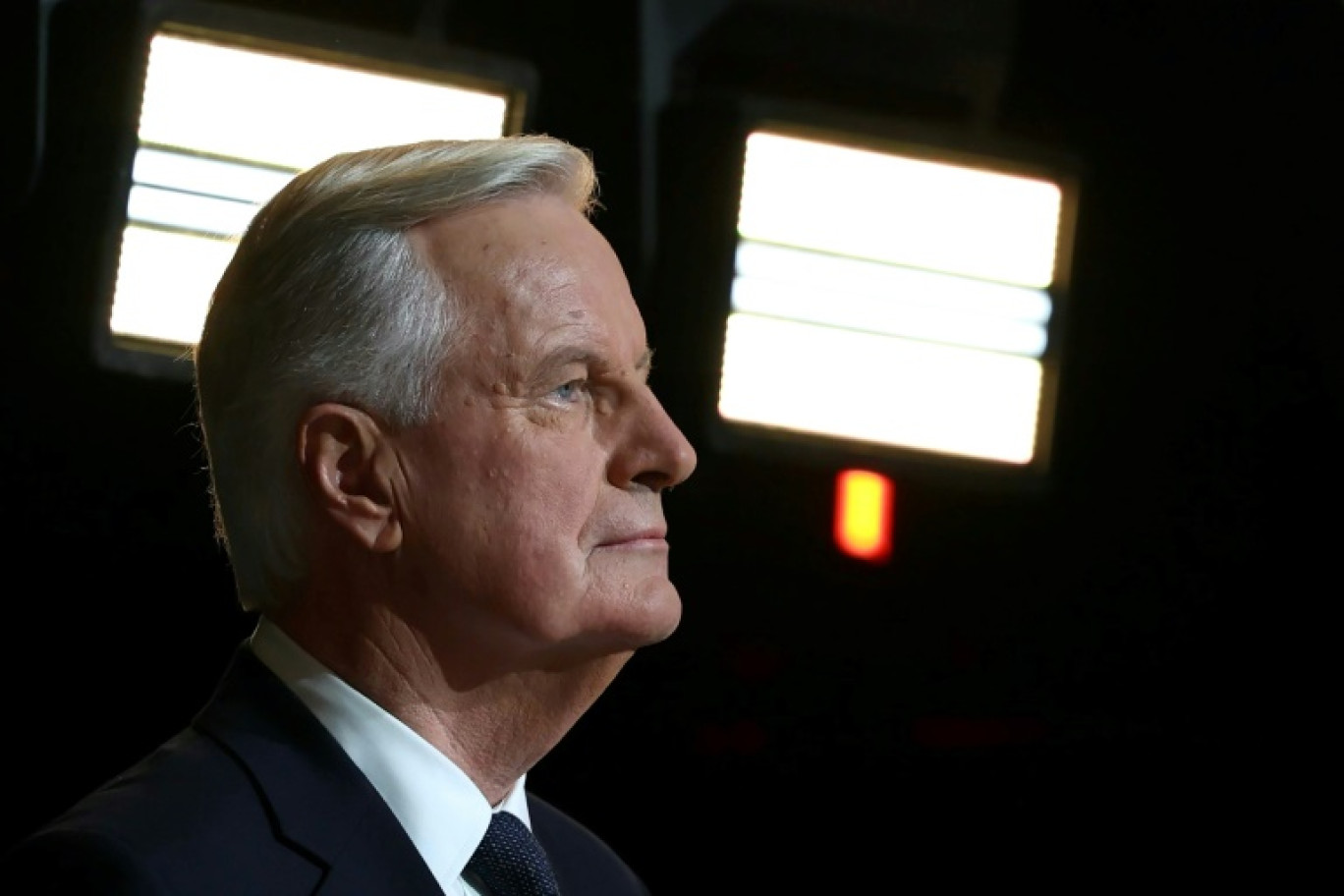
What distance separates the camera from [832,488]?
2.05 meters

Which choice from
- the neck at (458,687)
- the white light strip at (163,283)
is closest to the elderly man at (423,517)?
the neck at (458,687)

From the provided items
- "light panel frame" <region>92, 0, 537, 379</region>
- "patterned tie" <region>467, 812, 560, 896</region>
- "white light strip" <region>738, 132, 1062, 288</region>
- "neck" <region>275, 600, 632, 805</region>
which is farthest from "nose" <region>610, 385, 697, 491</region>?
"white light strip" <region>738, 132, 1062, 288</region>

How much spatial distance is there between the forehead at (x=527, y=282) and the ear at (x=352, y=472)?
0.33 ft

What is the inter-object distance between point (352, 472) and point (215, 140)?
766 mm

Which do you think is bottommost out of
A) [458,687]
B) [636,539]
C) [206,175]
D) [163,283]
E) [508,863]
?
[508,863]

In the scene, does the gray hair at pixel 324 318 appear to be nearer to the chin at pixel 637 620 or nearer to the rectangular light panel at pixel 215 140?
the chin at pixel 637 620

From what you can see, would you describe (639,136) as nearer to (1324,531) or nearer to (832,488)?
(832,488)

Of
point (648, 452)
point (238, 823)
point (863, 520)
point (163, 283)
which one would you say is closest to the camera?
point (238, 823)

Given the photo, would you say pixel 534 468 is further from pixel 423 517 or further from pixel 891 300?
pixel 891 300

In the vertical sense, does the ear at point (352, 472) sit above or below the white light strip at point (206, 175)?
below

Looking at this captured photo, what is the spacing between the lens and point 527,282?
1.24 meters

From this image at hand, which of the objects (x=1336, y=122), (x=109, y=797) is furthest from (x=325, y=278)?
(x=1336, y=122)

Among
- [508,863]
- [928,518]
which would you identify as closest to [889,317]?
[928,518]

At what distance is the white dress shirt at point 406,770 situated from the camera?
1.21m
